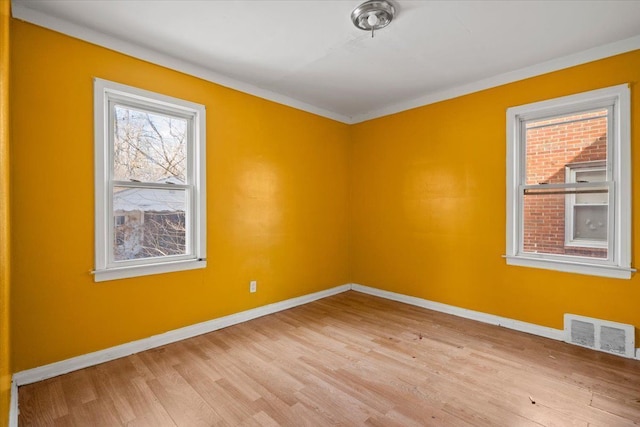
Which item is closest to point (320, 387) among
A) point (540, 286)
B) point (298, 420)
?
point (298, 420)

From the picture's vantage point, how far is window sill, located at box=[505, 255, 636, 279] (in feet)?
8.71

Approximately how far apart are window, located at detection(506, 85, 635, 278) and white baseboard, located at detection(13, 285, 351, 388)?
110 inches

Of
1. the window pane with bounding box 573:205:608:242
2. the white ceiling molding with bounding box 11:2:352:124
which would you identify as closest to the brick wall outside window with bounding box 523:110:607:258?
the window pane with bounding box 573:205:608:242

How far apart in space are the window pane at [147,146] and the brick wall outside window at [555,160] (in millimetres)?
3617

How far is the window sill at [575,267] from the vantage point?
2654 mm

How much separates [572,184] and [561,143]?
0.43m

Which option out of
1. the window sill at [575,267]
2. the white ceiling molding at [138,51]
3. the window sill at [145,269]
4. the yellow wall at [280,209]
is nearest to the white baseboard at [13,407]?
the yellow wall at [280,209]

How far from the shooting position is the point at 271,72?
3252mm

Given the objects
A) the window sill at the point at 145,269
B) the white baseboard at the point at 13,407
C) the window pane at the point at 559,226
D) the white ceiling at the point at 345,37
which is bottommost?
the white baseboard at the point at 13,407

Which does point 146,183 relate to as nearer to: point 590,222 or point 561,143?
point 561,143

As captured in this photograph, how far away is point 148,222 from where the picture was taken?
113 inches

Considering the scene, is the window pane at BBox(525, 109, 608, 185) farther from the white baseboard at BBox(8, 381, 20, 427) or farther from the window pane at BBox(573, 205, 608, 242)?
the white baseboard at BBox(8, 381, 20, 427)

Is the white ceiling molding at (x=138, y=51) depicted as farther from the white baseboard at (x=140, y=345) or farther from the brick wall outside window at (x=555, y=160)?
the brick wall outside window at (x=555, y=160)

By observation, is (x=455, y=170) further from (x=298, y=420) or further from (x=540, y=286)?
(x=298, y=420)
